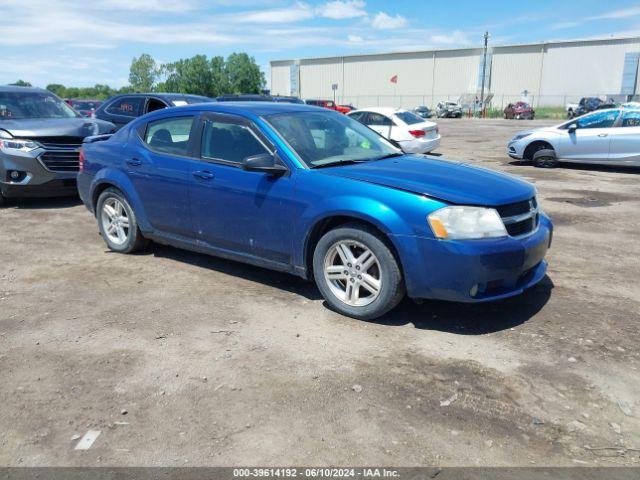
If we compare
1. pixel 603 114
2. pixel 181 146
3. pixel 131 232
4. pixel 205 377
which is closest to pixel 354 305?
pixel 205 377

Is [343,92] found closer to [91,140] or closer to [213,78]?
[213,78]

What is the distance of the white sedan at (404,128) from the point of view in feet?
49.6

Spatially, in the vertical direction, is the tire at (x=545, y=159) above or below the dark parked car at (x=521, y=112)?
below

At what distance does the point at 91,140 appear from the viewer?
6910mm

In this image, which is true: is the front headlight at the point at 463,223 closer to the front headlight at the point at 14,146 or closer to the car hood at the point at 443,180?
the car hood at the point at 443,180

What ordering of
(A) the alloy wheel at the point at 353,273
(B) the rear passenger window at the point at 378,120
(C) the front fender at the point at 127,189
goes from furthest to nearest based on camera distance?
(B) the rear passenger window at the point at 378,120, (C) the front fender at the point at 127,189, (A) the alloy wheel at the point at 353,273

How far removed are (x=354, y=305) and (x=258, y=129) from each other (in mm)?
1752

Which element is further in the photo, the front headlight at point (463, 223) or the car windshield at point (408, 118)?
the car windshield at point (408, 118)

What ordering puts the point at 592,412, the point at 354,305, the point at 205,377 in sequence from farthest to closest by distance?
the point at 354,305, the point at 205,377, the point at 592,412

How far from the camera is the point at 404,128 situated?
1529 centimetres

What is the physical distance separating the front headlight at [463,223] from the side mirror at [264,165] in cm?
135

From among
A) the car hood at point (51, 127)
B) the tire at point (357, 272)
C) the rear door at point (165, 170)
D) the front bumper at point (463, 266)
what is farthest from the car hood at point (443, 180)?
the car hood at point (51, 127)

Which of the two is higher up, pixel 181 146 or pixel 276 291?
pixel 181 146

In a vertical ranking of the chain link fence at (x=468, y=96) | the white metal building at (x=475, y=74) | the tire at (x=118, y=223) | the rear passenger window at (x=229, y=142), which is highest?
the white metal building at (x=475, y=74)
